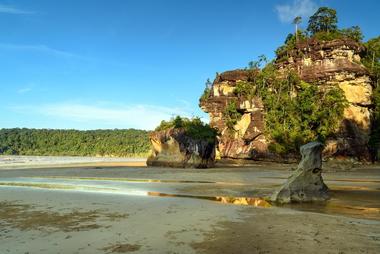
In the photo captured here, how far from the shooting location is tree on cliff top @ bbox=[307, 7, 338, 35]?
68625 millimetres

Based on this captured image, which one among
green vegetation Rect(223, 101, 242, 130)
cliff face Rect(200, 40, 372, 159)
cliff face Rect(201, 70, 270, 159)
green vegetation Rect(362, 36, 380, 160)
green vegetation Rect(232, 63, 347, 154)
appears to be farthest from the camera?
green vegetation Rect(223, 101, 242, 130)

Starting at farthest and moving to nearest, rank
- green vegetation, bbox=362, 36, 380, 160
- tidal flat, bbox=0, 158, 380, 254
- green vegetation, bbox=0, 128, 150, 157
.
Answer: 1. green vegetation, bbox=0, 128, 150, 157
2. green vegetation, bbox=362, 36, 380, 160
3. tidal flat, bbox=0, 158, 380, 254

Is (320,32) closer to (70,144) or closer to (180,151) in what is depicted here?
(180,151)

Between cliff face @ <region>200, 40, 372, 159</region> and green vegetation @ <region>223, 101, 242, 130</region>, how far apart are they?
644 millimetres

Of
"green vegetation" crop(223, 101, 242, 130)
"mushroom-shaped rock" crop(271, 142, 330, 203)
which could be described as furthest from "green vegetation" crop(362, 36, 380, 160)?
"mushroom-shaped rock" crop(271, 142, 330, 203)

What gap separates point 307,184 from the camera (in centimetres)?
1445

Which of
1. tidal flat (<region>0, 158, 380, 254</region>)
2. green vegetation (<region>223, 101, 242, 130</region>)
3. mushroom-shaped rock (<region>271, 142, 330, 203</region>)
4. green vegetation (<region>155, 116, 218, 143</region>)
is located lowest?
tidal flat (<region>0, 158, 380, 254</region>)

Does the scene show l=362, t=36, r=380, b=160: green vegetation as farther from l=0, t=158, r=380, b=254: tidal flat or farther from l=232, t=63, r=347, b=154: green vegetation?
l=0, t=158, r=380, b=254: tidal flat

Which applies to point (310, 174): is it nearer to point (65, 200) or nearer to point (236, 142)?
point (65, 200)

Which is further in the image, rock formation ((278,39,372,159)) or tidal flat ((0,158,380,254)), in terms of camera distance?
rock formation ((278,39,372,159))

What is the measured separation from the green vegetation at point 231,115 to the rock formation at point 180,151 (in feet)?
48.6

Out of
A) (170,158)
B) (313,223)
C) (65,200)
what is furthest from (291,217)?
(170,158)

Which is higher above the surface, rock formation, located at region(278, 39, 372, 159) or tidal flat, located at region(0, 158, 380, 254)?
rock formation, located at region(278, 39, 372, 159)

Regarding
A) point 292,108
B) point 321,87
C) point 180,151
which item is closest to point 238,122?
point 292,108
